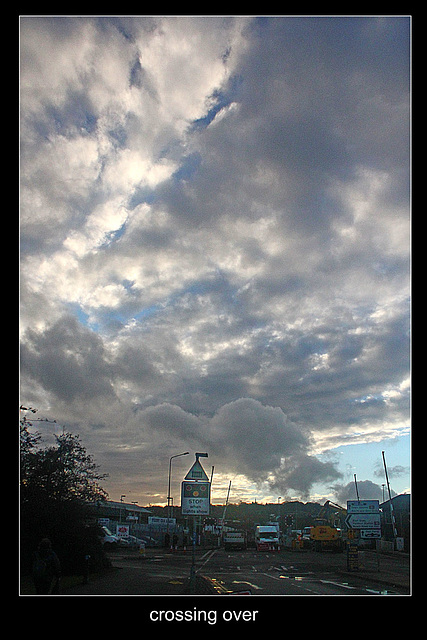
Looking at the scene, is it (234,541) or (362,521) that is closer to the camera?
(362,521)

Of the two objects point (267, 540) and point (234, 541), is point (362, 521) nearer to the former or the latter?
point (234, 541)

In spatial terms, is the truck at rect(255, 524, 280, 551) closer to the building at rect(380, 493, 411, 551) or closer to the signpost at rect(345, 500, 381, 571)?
the building at rect(380, 493, 411, 551)

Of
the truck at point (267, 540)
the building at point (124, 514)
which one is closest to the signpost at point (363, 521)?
the truck at point (267, 540)

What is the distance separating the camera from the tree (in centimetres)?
2103

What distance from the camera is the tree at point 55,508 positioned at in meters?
21.0

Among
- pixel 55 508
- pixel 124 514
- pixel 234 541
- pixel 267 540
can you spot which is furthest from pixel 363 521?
pixel 124 514

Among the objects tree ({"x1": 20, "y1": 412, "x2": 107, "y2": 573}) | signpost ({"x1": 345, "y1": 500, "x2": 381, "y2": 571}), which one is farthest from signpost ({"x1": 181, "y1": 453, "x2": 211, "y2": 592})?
signpost ({"x1": 345, "y1": 500, "x2": 381, "y2": 571})

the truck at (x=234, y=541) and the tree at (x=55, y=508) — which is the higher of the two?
the tree at (x=55, y=508)

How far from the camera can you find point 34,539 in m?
20.9

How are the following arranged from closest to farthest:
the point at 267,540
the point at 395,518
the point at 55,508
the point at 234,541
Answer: the point at 55,508 < the point at 234,541 < the point at 267,540 < the point at 395,518

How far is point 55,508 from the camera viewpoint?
2212cm

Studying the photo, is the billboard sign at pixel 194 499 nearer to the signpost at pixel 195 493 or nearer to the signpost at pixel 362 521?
the signpost at pixel 195 493
